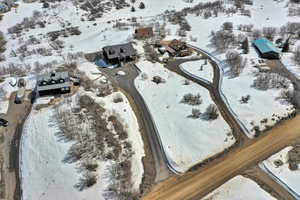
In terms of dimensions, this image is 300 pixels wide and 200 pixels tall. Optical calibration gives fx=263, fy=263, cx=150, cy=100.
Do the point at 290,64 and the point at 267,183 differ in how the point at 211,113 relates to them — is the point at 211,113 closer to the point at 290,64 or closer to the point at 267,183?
the point at 267,183

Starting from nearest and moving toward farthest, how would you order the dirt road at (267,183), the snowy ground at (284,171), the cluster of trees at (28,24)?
the dirt road at (267,183), the snowy ground at (284,171), the cluster of trees at (28,24)

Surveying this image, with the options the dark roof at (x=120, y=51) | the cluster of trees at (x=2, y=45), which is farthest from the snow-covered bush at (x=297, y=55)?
the cluster of trees at (x=2, y=45)

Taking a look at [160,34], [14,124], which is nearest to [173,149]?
[14,124]

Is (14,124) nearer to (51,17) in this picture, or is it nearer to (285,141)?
(285,141)

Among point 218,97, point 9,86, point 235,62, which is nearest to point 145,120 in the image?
point 218,97

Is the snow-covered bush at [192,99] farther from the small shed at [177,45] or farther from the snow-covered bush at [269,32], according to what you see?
the snow-covered bush at [269,32]

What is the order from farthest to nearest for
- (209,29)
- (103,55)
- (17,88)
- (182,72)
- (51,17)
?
(51,17)
(209,29)
(103,55)
(182,72)
(17,88)
